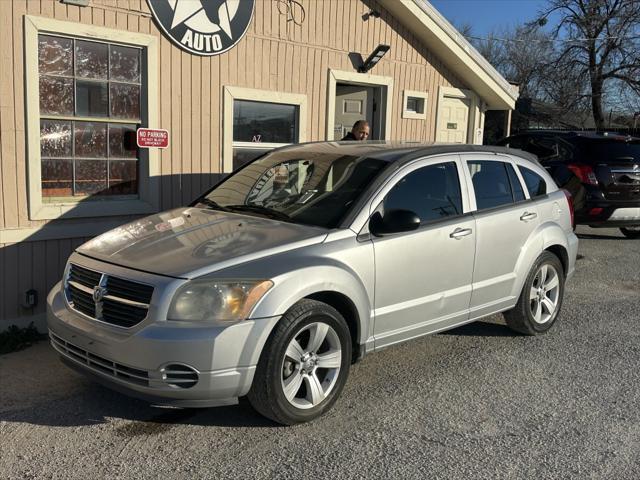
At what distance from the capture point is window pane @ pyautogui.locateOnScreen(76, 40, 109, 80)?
6039mm

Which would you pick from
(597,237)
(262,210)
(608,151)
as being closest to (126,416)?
(262,210)

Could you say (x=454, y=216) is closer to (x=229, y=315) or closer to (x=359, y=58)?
(x=229, y=315)

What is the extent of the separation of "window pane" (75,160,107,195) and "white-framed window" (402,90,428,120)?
457 centimetres

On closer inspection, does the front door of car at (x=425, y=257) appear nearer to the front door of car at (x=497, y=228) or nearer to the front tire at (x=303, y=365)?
the front door of car at (x=497, y=228)

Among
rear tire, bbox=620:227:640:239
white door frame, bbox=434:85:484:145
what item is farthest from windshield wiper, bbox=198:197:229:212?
rear tire, bbox=620:227:640:239

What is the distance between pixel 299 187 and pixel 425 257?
108cm

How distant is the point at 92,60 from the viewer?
6.13 m

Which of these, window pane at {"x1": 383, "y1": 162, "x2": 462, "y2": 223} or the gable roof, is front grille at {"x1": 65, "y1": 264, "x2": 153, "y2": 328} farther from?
the gable roof

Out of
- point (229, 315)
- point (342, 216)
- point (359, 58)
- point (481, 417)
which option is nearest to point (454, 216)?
point (342, 216)

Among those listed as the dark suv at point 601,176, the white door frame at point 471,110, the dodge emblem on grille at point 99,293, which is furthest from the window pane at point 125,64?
the dark suv at point 601,176

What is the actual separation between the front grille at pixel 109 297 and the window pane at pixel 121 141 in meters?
2.56

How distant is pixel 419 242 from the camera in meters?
4.54

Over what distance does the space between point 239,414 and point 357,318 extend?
0.98 meters

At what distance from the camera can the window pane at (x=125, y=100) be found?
634cm
